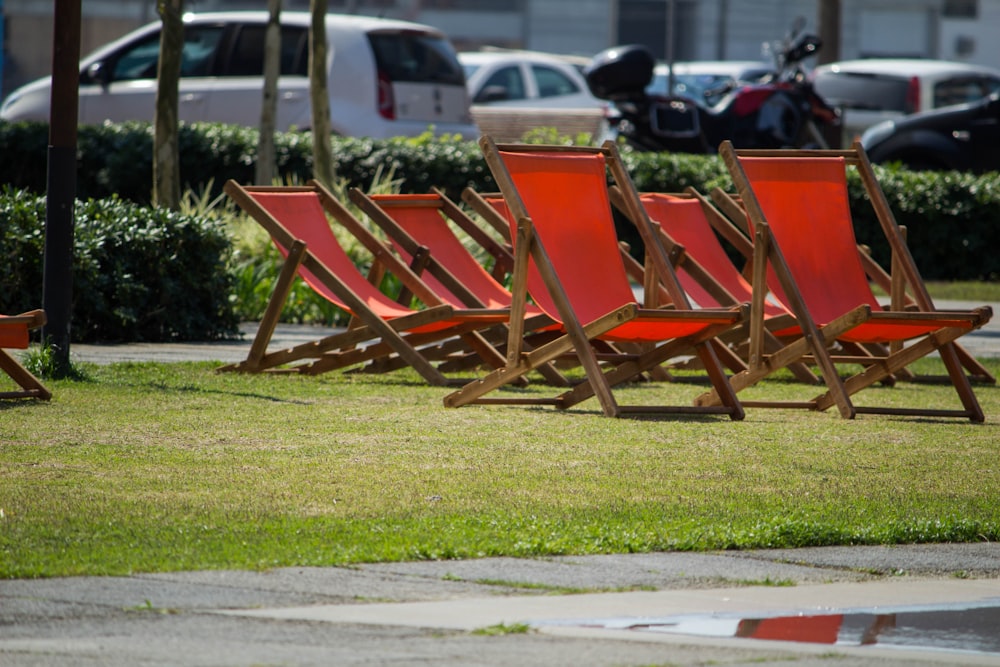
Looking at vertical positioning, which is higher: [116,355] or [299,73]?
[299,73]

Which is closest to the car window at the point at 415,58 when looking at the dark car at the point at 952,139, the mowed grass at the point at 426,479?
the dark car at the point at 952,139

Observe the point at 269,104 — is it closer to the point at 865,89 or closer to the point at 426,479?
the point at 426,479

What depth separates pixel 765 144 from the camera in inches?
775

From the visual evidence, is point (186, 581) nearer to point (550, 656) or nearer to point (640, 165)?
point (550, 656)

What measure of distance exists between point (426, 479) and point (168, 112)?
7.23m

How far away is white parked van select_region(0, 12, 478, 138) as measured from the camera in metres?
17.7

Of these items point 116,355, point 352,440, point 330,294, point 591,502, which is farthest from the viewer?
point 116,355

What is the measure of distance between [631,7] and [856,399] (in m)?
50.7

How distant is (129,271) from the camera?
10539 mm

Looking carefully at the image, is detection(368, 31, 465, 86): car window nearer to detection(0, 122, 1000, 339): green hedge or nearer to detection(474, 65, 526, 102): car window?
detection(0, 122, 1000, 339): green hedge

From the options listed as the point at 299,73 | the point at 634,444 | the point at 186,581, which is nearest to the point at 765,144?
the point at 299,73

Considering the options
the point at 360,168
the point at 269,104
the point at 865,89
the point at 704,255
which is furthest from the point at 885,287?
the point at 865,89

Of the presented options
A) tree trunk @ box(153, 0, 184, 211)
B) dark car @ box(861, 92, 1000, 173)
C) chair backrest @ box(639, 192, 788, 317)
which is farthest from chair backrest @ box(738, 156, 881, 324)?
dark car @ box(861, 92, 1000, 173)

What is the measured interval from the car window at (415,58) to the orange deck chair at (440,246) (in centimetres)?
791
